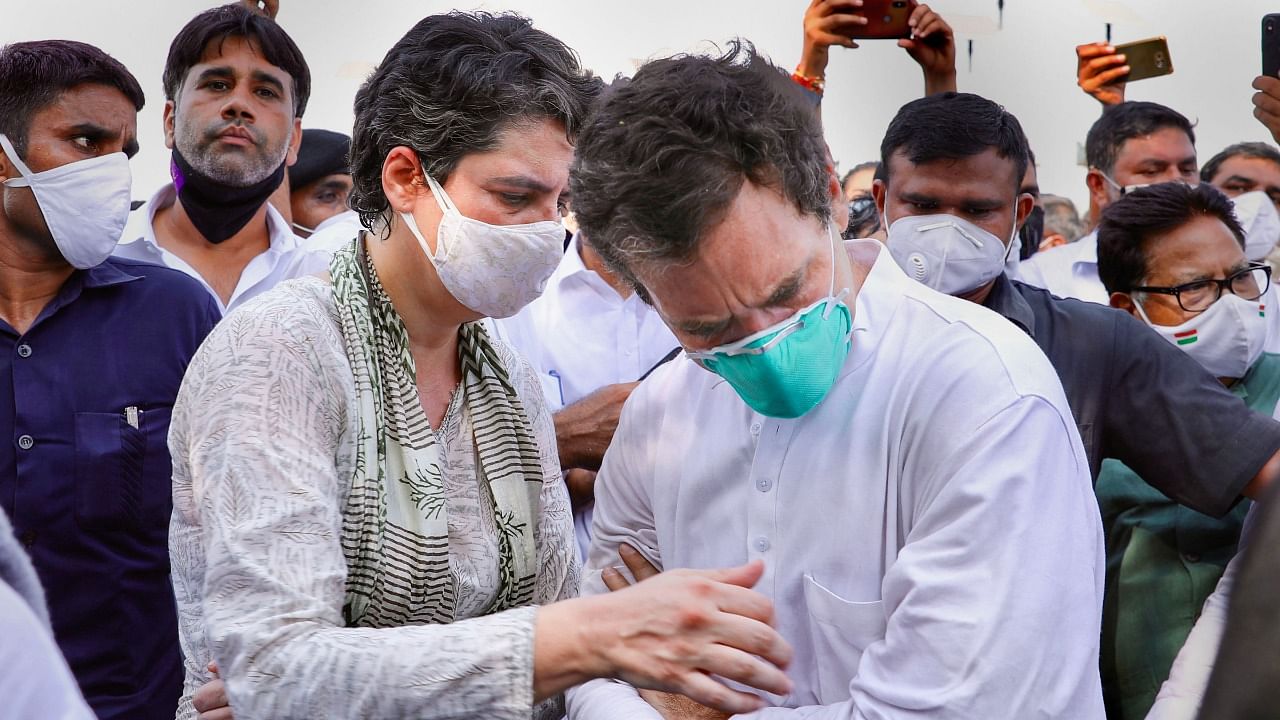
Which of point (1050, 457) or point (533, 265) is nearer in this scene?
point (1050, 457)

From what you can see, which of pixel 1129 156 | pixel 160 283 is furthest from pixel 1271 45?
pixel 160 283

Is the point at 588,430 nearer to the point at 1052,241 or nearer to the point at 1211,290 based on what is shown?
the point at 1211,290

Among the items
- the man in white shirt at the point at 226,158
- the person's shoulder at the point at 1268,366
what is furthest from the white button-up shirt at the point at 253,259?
the person's shoulder at the point at 1268,366

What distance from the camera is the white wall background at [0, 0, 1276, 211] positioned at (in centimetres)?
470

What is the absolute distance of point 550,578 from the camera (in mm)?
2363

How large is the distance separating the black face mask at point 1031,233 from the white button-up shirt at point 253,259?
10.4 feet

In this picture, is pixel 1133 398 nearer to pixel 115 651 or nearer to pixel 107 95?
pixel 115 651

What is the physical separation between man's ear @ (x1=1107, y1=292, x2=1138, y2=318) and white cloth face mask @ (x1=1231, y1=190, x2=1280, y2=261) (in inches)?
68.8

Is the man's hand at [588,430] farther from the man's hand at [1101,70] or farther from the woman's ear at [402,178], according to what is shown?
the man's hand at [1101,70]

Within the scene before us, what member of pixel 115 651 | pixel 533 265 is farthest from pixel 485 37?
pixel 115 651

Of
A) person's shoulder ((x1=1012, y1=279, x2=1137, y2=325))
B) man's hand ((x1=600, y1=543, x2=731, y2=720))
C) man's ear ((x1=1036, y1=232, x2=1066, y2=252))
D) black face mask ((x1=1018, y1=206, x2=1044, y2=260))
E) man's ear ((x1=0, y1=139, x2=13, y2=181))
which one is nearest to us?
man's hand ((x1=600, y1=543, x2=731, y2=720))

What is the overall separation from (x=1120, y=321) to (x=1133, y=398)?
0.83 ft

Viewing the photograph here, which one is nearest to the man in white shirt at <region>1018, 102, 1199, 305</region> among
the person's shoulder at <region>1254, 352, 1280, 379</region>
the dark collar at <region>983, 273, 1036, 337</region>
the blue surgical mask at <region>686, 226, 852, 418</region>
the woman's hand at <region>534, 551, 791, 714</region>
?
the person's shoulder at <region>1254, 352, 1280, 379</region>

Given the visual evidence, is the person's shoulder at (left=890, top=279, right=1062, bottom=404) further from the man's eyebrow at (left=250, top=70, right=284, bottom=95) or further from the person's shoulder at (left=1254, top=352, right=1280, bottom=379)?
the man's eyebrow at (left=250, top=70, right=284, bottom=95)
